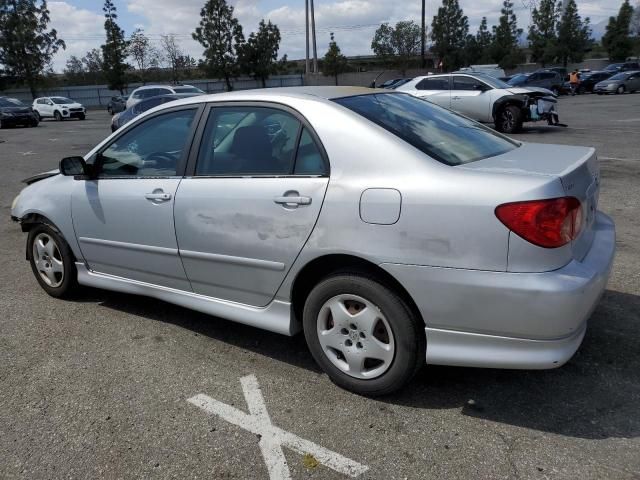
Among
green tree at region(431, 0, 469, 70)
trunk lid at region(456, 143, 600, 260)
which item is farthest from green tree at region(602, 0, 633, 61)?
trunk lid at region(456, 143, 600, 260)

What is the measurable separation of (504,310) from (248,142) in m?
1.77

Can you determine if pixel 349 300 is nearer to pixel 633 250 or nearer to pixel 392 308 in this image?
pixel 392 308

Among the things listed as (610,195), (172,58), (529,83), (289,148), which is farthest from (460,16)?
(289,148)

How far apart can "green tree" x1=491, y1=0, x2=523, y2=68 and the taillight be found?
61.4 metres

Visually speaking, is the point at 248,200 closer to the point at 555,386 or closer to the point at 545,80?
the point at 555,386

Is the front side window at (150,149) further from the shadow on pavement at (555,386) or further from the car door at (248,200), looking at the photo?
the shadow on pavement at (555,386)

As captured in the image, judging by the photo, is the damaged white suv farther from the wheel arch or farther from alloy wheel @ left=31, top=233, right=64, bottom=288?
the wheel arch

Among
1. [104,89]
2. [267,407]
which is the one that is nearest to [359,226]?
[267,407]

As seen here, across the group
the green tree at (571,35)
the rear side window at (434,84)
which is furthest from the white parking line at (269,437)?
the green tree at (571,35)

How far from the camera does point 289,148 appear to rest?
3195 millimetres

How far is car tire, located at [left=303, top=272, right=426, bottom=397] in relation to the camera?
9.27 feet

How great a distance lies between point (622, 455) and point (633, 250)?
3.15m

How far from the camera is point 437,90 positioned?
15.8 meters

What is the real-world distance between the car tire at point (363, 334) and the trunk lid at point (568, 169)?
2.66 ft
